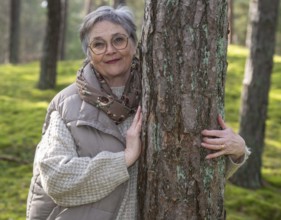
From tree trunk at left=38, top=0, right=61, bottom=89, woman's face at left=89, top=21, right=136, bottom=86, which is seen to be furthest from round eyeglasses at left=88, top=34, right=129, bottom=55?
tree trunk at left=38, top=0, right=61, bottom=89

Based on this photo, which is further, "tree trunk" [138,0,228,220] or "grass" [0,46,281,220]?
"grass" [0,46,281,220]

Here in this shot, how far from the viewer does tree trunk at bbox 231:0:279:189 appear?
18.8 ft

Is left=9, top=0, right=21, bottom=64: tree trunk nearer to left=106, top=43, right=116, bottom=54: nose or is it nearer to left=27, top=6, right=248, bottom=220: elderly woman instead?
left=27, top=6, right=248, bottom=220: elderly woman

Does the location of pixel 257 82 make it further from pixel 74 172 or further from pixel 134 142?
pixel 74 172

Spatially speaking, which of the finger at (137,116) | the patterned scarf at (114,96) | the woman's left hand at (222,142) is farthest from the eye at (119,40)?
the woman's left hand at (222,142)

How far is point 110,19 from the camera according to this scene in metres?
2.24

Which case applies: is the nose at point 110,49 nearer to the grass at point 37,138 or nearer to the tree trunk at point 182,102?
the tree trunk at point 182,102

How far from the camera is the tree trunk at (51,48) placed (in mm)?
9594

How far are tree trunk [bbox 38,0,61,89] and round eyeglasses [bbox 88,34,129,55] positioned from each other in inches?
→ 301

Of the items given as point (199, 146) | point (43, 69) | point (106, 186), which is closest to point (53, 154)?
point (106, 186)

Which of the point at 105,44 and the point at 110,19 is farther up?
the point at 110,19

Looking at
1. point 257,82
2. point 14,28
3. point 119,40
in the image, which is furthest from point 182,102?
point 14,28

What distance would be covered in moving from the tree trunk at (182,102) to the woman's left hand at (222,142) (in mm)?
33

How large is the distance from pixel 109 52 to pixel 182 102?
530 mm
